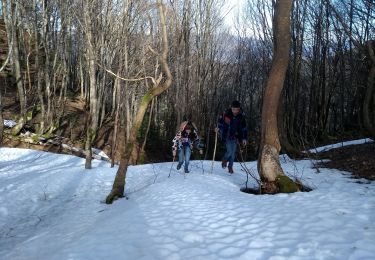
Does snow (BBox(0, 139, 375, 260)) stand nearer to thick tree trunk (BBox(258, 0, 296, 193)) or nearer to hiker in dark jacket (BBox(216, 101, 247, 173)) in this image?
thick tree trunk (BBox(258, 0, 296, 193))

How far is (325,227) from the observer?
4.46m

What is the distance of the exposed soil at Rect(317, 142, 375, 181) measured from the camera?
8.23 meters

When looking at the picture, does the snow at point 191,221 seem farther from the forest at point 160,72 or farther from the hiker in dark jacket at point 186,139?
the forest at point 160,72

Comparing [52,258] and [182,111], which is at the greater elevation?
[182,111]

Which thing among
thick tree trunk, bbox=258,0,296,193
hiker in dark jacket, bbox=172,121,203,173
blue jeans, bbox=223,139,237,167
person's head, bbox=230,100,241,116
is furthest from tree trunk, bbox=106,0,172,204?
blue jeans, bbox=223,139,237,167

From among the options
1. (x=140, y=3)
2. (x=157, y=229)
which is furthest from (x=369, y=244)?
(x=140, y=3)

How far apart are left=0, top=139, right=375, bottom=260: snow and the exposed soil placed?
43 centimetres

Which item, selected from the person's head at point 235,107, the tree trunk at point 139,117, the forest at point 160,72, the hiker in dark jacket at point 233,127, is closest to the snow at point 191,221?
the tree trunk at point 139,117

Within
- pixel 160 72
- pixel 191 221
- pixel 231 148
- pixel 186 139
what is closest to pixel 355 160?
pixel 231 148

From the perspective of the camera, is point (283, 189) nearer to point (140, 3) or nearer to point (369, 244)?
point (369, 244)

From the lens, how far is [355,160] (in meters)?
9.48

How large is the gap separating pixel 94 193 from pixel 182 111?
503 inches

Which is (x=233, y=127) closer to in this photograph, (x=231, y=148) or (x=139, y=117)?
(x=231, y=148)

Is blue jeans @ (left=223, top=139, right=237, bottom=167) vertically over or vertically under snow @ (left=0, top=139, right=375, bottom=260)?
over
